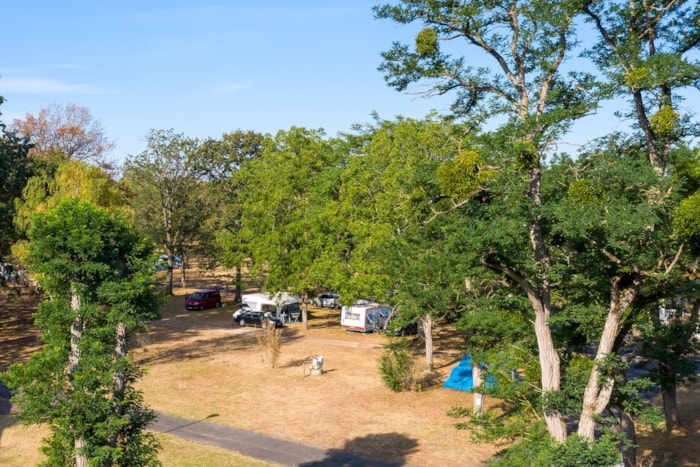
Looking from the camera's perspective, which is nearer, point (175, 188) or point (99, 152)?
point (175, 188)

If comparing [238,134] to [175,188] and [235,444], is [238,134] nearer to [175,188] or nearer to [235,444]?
[175,188]

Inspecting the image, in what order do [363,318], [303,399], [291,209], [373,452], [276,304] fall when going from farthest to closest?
[291,209] → [276,304] → [363,318] → [303,399] → [373,452]

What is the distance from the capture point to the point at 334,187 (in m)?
37.1

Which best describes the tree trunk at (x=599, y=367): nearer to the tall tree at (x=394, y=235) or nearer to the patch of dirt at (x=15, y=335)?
the tall tree at (x=394, y=235)

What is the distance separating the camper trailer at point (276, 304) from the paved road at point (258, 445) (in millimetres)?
18938

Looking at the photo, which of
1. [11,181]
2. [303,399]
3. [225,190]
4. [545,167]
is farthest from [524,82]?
[225,190]

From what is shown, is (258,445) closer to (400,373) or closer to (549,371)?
(400,373)

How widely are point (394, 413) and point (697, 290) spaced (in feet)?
41.0

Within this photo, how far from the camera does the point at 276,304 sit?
38844 millimetres

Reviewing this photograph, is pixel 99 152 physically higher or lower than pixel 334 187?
higher

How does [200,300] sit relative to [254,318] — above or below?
above

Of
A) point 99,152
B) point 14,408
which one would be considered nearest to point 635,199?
point 14,408

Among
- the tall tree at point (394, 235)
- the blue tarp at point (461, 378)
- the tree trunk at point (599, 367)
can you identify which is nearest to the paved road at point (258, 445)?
the tall tree at point (394, 235)

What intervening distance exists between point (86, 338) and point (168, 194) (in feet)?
138
